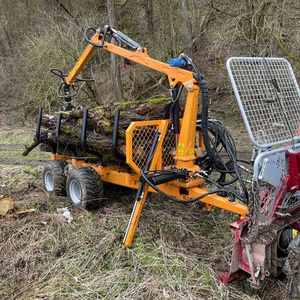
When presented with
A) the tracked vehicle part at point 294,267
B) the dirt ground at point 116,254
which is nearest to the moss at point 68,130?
the dirt ground at point 116,254

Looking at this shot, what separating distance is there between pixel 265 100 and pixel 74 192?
3046 mm

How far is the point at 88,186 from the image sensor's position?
14.6 ft

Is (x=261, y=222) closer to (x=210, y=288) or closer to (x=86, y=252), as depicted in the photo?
(x=210, y=288)

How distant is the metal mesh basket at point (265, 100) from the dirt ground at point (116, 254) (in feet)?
4.42

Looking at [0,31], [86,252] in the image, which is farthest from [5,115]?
[86,252]

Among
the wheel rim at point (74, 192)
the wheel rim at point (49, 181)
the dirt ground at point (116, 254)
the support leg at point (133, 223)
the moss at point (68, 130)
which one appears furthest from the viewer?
the wheel rim at point (49, 181)

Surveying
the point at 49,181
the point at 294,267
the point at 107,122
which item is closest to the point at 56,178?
the point at 49,181

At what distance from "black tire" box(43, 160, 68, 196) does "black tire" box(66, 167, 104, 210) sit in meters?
0.55

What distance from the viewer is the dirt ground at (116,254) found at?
2906 millimetres

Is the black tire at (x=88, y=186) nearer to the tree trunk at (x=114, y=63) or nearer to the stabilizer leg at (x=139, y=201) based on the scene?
the stabilizer leg at (x=139, y=201)

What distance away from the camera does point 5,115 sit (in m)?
15.1

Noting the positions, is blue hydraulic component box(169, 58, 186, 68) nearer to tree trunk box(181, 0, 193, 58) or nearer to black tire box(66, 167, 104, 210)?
black tire box(66, 167, 104, 210)

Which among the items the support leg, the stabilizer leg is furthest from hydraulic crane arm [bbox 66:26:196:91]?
the support leg

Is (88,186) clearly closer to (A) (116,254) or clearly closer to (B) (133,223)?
(B) (133,223)
